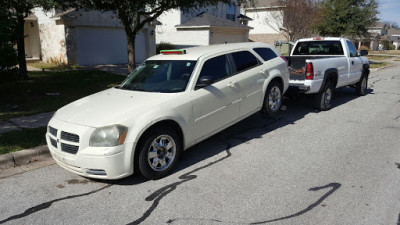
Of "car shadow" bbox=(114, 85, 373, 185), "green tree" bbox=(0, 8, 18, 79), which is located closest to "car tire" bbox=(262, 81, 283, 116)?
"car shadow" bbox=(114, 85, 373, 185)

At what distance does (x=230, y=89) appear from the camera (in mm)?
5625

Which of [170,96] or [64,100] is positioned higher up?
[170,96]

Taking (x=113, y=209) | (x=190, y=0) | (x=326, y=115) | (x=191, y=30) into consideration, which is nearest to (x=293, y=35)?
(x=191, y=30)

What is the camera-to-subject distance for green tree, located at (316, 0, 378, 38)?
22734 mm

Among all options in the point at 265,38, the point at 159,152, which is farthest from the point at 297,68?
the point at 265,38

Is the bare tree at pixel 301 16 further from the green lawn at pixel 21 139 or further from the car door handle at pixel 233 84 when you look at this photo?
the green lawn at pixel 21 139

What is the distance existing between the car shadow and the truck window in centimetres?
143

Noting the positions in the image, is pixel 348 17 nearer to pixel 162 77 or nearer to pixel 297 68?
pixel 297 68

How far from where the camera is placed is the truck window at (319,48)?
948 cm

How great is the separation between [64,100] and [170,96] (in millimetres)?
5608

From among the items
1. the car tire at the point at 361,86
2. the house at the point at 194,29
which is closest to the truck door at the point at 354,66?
the car tire at the point at 361,86

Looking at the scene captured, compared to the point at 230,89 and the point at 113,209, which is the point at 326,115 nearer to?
the point at 230,89

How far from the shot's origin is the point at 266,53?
23.1 feet

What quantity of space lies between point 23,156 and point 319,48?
8.20 m
